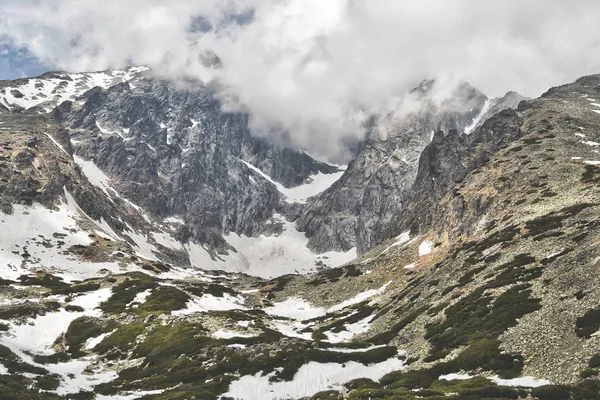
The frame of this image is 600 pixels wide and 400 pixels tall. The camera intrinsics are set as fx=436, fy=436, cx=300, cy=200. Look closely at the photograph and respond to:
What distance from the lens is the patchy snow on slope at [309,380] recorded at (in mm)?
40750

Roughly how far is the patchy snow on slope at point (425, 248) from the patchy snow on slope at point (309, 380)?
2587 inches

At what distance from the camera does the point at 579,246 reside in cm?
4659

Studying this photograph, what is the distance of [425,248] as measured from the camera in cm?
11231

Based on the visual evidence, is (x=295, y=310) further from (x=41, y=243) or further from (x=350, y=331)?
(x=41, y=243)

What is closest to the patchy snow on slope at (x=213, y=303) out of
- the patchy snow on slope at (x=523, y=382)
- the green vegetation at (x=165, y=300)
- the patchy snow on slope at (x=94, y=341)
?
the green vegetation at (x=165, y=300)

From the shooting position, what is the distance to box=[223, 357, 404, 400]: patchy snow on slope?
4075 centimetres

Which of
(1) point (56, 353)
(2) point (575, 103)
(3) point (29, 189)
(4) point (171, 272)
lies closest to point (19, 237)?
(3) point (29, 189)

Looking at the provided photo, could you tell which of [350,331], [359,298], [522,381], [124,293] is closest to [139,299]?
[124,293]

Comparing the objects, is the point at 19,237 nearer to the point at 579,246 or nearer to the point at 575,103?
the point at 579,246

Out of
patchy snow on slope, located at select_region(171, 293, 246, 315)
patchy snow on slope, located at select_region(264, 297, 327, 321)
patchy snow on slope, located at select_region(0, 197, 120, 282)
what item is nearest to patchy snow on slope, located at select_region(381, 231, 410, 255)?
patchy snow on slope, located at select_region(264, 297, 327, 321)

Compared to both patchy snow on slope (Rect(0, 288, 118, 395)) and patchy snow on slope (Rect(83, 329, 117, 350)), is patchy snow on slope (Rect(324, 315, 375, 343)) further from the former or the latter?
patchy snow on slope (Rect(83, 329, 117, 350))

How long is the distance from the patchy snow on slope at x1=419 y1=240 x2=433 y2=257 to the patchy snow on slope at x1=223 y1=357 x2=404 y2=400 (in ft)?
216

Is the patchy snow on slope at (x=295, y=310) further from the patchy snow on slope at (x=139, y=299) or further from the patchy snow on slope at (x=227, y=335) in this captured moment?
the patchy snow on slope at (x=227, y=335)

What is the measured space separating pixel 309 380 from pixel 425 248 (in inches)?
2996
